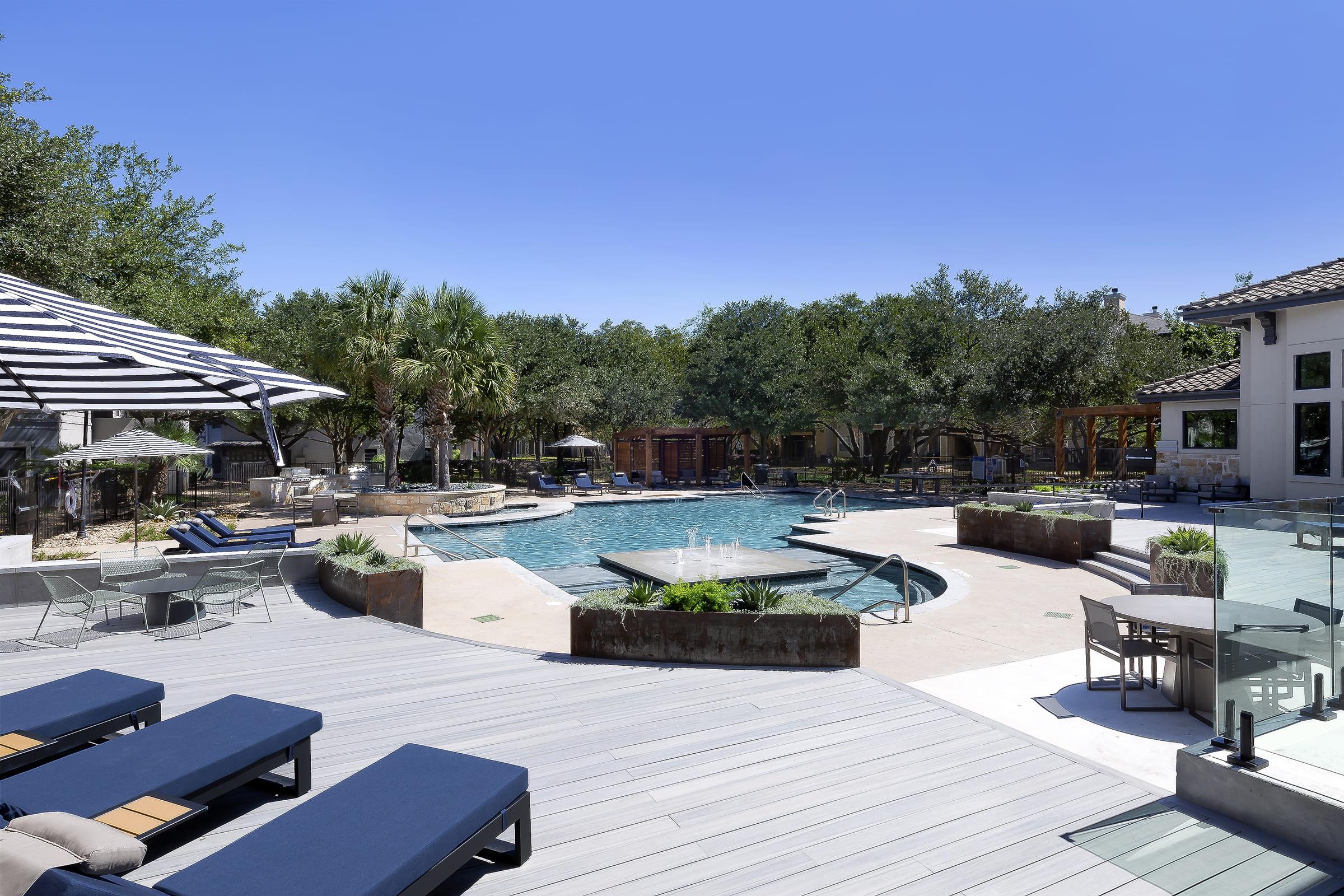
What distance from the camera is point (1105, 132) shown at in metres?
22.0

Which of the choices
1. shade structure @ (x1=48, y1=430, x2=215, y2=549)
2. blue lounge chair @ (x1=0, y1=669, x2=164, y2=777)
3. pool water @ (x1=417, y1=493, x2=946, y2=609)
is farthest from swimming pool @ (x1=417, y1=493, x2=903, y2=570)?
blue lounge chair @ (x1=0, y1=669, x2=164, y2=777)

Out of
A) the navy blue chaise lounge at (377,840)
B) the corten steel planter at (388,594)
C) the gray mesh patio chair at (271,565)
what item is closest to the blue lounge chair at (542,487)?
the gray mesh patio chair at (271,565)

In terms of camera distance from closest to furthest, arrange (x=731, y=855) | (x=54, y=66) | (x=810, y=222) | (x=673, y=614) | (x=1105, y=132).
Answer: (x=731, y=855) → (x=673, y=614) → (x=54, y=66) → (x=1105, y=132) → (x=810, y=222)

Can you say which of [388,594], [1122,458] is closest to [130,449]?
[388,594]

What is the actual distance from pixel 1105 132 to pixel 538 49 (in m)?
16.5

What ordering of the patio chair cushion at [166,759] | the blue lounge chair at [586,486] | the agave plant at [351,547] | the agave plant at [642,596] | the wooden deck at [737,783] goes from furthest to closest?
1. the blue lounge chair at [586,486]
2. the agave plant at [351,547]
3. the agave plant at [642,596]
4. the wooden deck at [737,783]
5. the patio chair cushion at [166,759]

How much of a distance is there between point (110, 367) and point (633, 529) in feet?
46.4

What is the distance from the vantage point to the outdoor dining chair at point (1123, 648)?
5793mm

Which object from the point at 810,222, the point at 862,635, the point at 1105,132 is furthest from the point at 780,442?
the point at 862,635

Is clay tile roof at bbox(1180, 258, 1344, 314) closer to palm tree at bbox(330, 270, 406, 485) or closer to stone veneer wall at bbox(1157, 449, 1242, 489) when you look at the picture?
stone veneer wall at bbox(1157, 449, 1242, 489)

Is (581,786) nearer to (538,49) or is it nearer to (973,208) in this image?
(538,49)

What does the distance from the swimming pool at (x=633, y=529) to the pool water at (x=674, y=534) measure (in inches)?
1.1

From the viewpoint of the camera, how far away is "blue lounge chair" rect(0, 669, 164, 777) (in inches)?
144

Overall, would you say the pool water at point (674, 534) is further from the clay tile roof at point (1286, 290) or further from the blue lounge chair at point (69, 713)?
the clay tile roof at point (1286, 290)
